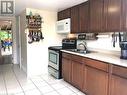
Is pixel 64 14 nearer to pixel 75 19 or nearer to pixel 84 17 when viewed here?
pixel 75 19

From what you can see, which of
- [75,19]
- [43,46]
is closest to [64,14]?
[75,19]

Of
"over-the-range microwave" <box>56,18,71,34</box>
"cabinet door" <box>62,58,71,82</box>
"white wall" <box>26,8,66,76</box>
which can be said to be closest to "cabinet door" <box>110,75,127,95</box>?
"cabinet door" <box>62,58,71,82</box>

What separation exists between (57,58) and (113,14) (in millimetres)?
2058

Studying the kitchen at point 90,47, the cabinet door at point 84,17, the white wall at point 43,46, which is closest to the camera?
the kitchen at point 90,47

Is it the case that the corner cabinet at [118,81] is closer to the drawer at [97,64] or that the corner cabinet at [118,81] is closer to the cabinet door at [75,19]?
the drawer at [97,64]

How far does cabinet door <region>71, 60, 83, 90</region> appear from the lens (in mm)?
3133

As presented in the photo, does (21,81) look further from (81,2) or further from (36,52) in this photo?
(81,2)

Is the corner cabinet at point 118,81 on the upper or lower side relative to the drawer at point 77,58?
lower

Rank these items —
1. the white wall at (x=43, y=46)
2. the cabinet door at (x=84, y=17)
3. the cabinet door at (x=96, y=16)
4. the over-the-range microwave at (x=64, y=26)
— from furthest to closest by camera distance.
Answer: the white wall at (x=43, y=46)
the over-the-range microwave at (x=64, y=26)
the cabinet door at (x=84, y=17)
the cabinet door at (x=96, y=16)

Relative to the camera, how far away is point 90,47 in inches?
151

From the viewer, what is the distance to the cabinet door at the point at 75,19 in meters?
3.72

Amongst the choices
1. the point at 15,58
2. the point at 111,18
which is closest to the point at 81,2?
the point at 111,18

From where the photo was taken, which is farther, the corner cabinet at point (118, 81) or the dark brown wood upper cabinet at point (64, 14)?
the dark brown wood upper cabinet at point (64, 14)

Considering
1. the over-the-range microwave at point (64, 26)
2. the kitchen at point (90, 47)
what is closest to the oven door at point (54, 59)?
the kitchen at point (90, 47)
